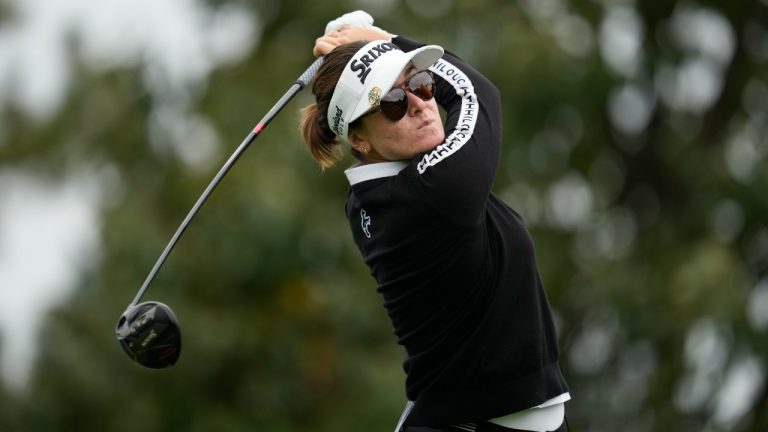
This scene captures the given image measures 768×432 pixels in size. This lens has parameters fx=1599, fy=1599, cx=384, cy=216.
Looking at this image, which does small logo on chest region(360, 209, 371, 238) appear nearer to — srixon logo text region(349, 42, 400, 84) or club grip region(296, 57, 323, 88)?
srixon logo text region(349, 42, 400, 84)

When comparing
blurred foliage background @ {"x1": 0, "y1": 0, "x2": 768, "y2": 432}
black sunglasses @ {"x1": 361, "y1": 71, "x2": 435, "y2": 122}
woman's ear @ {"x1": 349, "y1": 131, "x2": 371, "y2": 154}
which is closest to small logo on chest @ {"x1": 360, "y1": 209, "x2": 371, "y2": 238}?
woman's ear @ {"x1": 349, "y1": 131, "x2": 371, "y2": 154}

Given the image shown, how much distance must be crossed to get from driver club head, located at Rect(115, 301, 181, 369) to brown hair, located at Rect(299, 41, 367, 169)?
0.69 metres

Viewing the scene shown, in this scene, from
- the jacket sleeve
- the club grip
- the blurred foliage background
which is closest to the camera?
the jacket sleeve

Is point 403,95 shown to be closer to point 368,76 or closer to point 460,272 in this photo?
point 368,76

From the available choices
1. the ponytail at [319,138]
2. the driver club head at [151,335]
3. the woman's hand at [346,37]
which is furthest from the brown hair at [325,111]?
the driver club head at [151,335]

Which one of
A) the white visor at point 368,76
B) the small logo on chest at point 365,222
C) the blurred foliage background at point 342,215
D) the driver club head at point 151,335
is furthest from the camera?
the blurred foliage background at point 342,215

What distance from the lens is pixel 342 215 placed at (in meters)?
13.0

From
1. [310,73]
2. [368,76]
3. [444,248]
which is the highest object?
[368,76]

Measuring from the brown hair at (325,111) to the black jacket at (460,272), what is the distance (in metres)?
0.28

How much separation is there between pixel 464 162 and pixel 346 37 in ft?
2.57

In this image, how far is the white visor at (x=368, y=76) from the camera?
445cm

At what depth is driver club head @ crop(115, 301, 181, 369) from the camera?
4945mm

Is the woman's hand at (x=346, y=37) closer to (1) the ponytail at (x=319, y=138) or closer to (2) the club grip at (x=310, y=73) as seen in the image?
(2) the club grip at (x=310, y=73)

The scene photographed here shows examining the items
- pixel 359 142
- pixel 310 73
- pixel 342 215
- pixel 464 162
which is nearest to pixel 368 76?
pixel 359 142
